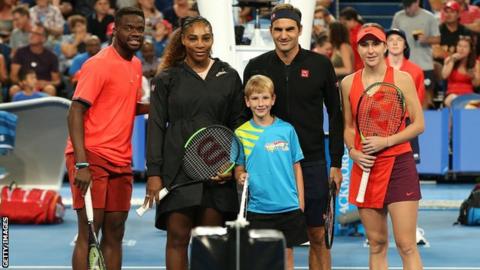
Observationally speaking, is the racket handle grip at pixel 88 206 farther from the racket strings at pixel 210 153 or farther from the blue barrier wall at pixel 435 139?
the blue barrier wall at pixel 435 139

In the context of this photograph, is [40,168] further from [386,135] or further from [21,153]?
[386,135]

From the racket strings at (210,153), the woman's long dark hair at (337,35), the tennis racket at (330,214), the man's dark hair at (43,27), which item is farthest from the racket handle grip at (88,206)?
the man's dark hair at (43,27)

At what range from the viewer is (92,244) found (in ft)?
26.8

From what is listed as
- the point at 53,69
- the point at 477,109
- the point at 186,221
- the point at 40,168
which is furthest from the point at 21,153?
the point at 186,221

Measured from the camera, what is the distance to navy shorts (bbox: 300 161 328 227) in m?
8.48

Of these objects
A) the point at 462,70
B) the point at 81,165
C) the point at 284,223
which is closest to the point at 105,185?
the point at 81,165

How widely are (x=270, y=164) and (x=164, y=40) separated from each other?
1060 centimetres

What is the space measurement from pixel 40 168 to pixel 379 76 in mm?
6987

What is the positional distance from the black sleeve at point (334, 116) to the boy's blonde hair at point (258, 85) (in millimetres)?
527

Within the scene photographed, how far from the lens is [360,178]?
8539 millimetres

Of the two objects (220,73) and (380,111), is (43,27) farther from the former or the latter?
(380,111)

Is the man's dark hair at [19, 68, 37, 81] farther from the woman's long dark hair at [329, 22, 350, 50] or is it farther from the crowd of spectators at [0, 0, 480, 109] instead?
the woman's long dark hair at [329, 22, 350, 50]

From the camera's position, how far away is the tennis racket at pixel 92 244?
318 inches

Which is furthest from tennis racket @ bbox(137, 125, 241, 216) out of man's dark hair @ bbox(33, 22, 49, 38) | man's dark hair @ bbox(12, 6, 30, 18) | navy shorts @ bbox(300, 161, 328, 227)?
man's dark hair @ bbox(12, 6, 30, 18)
